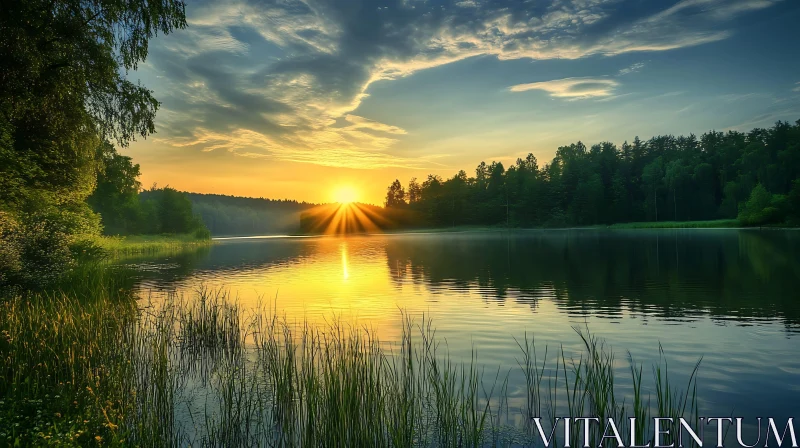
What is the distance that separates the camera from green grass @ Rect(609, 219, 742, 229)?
4588 inches

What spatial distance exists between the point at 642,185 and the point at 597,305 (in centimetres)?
14045

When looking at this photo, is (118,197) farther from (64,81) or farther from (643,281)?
(643,281)

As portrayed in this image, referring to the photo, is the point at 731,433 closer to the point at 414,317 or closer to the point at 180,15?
the point at 414,317

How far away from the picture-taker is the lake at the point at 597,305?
1326 cm

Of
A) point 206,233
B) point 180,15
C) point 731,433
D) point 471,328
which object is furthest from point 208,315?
point 206,233

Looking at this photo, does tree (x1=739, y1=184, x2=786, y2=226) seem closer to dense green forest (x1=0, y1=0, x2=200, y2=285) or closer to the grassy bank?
the grassy bank

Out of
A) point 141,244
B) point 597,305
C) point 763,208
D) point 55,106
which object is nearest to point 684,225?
point 763,208

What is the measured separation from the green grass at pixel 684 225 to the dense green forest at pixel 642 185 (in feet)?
11.7

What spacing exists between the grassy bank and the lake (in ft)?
60.3

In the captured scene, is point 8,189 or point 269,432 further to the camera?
point 8,189

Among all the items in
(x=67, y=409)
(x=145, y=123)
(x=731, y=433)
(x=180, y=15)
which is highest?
(x=180, y=15)

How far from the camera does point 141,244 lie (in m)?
77.6

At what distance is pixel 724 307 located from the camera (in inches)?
884

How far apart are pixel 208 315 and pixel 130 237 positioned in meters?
86.9
